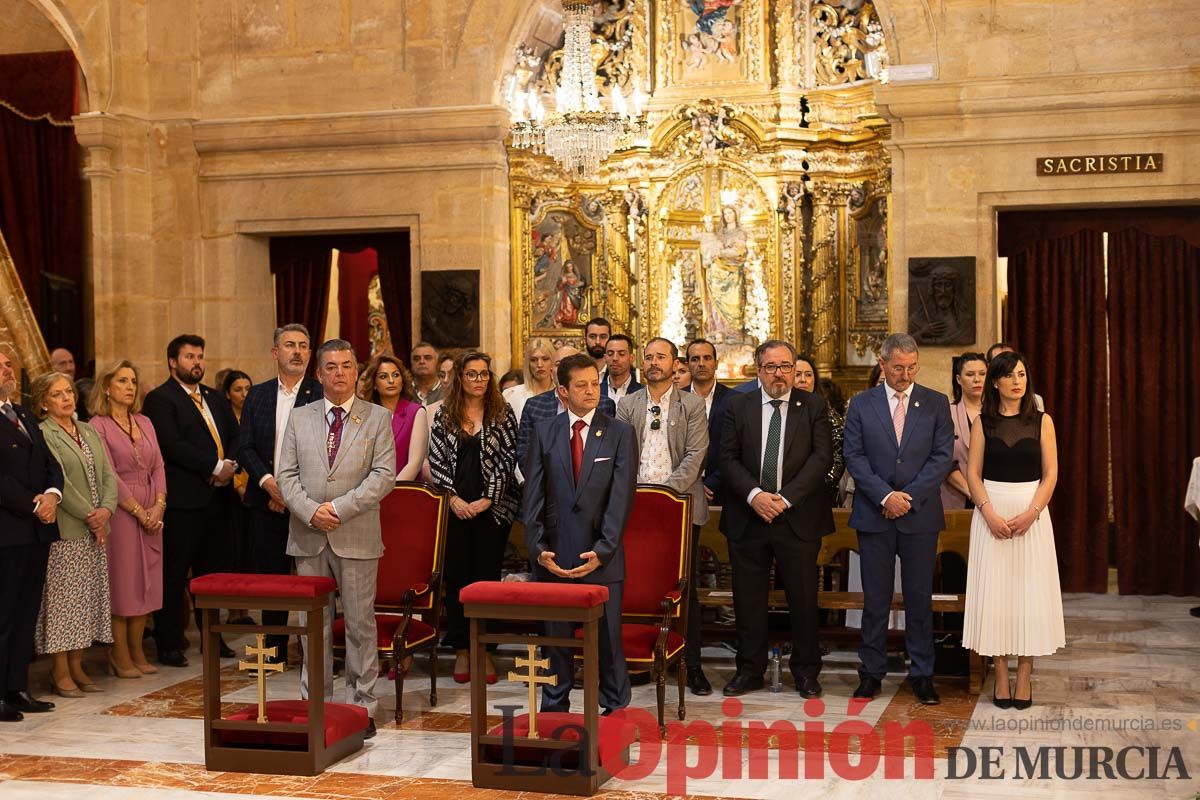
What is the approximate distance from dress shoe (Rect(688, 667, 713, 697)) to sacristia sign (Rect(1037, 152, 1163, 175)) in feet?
14.3

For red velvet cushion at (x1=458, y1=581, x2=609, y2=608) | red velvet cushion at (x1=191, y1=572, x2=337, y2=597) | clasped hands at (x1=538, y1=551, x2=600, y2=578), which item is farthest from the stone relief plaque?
red velvet cushion at (x1=458, y1=581, x2=609, y2=608)

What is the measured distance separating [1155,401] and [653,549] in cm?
464

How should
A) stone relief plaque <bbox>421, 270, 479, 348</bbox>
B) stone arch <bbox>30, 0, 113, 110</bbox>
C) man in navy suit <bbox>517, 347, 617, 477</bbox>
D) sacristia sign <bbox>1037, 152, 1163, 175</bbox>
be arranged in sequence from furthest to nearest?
stone arch <bbox>30, 0, 113, 110</bbox> < stone relief plaque <bbox>421, 270, 479, 348</bbox> < sacristia sign <bbox>1037, 152, 1163, 175</bbox> < man in navy suit <bbox>517, 347, 617, 477</bbox>

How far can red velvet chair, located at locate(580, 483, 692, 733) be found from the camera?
6402 millimetres

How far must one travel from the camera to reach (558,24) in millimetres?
11594

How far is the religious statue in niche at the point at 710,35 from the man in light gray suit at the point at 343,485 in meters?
6.75

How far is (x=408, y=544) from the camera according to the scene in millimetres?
6918

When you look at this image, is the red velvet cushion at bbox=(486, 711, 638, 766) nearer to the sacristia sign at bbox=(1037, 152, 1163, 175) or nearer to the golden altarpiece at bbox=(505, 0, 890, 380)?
the sacristia sign at bbox=(1037, 152, 1163, 175)

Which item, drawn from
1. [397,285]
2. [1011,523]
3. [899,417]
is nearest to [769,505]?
[899,417]

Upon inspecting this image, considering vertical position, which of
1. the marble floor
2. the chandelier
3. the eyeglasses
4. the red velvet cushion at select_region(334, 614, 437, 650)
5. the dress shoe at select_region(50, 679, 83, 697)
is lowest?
the marble floor

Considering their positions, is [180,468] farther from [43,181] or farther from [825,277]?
[825,277]

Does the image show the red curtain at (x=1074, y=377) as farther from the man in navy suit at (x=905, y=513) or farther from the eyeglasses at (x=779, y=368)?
the eyeglasses at (x=779, y=368)

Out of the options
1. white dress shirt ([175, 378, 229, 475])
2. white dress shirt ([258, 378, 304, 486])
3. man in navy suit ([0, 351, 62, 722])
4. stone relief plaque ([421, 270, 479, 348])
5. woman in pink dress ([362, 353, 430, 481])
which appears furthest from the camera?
stone relief plaque ([421, 270, 479, 348])

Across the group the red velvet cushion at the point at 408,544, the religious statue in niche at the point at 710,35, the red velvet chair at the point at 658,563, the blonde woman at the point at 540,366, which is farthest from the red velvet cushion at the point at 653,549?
the religious statue in niche at the point at 710,35
